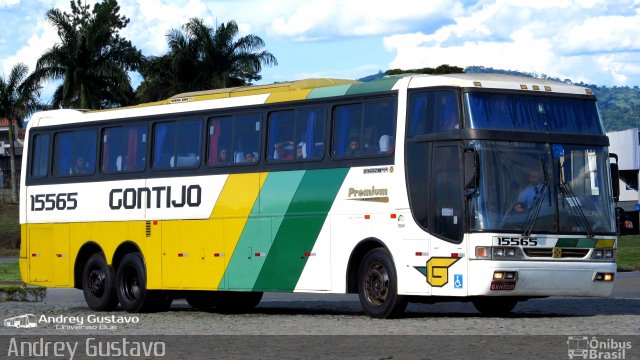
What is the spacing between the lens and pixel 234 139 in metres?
22.7

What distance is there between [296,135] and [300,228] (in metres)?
1.49

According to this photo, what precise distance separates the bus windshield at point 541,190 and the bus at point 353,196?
23 millimetres

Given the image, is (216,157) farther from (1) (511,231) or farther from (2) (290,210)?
(1) (511,231)

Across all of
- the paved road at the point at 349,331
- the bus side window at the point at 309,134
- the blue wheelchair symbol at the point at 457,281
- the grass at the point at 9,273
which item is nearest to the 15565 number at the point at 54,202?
the paved road at the point at 349,331

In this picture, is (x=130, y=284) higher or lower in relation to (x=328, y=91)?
lower

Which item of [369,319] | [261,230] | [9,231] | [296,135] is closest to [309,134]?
[296,135]

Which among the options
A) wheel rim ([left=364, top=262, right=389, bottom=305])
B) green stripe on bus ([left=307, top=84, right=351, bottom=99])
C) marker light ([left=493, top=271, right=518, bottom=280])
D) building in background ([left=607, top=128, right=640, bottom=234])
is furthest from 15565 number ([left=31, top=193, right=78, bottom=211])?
building in background ([left=607, top=128, right=640, bottom=234])

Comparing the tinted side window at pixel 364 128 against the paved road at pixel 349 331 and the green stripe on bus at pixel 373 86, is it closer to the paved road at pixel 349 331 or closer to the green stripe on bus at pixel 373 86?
the green stripe on bus at pixel 373 86

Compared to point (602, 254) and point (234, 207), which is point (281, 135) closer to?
point (234, 207)

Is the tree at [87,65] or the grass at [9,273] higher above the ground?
the tree at [87,65]

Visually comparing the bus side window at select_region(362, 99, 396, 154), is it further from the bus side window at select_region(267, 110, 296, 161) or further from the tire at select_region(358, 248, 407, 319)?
the bus side window at select_region(267, 110, 296, 161)

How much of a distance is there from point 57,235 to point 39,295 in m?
3.06

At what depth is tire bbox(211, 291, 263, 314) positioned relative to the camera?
24.5 m

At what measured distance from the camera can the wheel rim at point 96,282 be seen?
25109 mm
